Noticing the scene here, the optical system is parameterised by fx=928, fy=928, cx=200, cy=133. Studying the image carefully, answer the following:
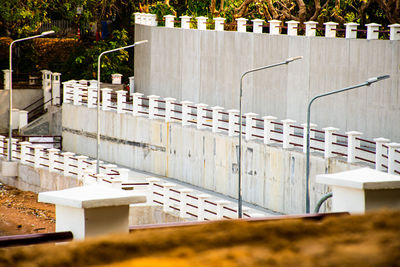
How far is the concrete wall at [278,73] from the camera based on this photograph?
28.9 m

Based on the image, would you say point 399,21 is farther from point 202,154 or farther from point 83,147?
point 83,147

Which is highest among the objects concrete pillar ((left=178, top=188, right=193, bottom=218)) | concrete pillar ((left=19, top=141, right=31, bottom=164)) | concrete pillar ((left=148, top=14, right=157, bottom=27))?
concrete pillar ((left=148, top=14, right=157, bottom=27))

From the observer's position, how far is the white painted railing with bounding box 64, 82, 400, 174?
81.0ft

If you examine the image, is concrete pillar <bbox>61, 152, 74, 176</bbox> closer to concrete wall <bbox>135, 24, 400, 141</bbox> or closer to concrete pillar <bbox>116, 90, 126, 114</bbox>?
concrete pillar <bbox>116, 90, 126, 114</bbox>

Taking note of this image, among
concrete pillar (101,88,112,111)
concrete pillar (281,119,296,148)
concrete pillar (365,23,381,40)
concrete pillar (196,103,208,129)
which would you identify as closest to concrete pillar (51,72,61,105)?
concrete pillar (101,88,112,111)

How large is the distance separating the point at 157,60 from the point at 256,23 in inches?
286

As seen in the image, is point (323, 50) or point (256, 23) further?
point (256, 23)

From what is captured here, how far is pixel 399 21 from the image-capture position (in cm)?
3306

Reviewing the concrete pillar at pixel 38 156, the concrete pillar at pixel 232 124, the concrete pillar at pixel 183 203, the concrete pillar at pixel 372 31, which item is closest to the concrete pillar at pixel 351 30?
the concrete pillar at pixel 372 31

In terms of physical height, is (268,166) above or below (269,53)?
below

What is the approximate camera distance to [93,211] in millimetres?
7629

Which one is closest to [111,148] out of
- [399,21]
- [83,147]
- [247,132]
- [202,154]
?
[83,147]

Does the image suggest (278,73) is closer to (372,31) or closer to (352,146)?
(372,31)

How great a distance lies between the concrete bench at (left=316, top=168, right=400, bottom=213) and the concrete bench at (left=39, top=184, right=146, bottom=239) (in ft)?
5.95
